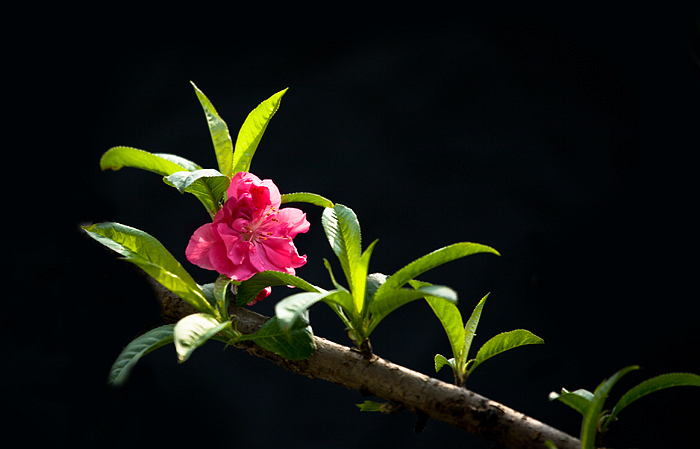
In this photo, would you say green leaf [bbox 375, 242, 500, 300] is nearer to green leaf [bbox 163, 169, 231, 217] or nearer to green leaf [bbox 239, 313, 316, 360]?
green leaf [bbox 239, 313, 316, 360]

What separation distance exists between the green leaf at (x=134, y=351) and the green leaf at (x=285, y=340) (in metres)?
0.10

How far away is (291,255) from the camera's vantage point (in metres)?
0.87

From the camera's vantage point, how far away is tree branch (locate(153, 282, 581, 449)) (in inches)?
28.9

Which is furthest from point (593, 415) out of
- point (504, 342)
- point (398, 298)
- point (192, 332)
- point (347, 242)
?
point (192, 332)

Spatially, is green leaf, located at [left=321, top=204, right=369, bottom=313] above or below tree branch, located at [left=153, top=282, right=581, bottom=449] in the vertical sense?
above

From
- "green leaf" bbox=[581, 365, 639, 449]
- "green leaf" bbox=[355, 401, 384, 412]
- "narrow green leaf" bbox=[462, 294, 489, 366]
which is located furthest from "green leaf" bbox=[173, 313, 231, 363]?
"green leaf" bbox=[581, 365, 639, 449]

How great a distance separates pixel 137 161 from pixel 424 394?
20.3 inches

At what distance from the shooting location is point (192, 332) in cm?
67

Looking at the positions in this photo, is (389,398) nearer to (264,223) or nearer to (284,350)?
(284,350)

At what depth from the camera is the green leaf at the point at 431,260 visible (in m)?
0.73

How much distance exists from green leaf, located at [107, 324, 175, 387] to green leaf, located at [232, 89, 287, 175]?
0.92 ft

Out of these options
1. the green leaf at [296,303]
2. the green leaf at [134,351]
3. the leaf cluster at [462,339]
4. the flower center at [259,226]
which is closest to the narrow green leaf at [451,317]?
the leaf cluster at [462,339]

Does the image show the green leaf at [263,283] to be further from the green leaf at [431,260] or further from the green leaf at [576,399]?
the green leaf at [576,399]

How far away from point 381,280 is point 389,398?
0.16 metres
